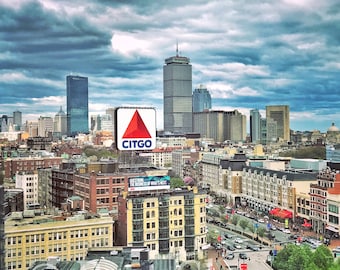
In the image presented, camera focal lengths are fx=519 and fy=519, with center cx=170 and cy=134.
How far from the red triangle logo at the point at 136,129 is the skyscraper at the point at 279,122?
7675cm

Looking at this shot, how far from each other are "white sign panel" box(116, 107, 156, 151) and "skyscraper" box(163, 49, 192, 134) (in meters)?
97.4

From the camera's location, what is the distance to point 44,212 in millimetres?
18750

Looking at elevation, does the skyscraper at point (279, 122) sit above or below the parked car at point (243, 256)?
above

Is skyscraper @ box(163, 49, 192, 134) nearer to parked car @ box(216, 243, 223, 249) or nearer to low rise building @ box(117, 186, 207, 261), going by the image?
parked car @ box(216, 243, 223, 249)

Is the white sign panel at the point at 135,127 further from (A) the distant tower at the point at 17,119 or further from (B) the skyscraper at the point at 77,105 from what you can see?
(B) the skyscraper at the point at 77,105

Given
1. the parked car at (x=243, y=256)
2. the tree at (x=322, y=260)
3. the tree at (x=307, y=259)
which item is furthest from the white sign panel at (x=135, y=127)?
the parked car at (x=243, y=256)

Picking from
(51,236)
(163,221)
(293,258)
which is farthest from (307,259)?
(51,236)

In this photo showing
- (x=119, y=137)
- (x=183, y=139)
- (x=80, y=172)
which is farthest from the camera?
(x=183, y=139)

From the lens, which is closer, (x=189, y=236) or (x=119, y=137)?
(x=119, y=137)

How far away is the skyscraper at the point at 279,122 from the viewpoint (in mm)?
81188

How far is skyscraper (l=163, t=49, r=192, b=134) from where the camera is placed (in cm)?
10312

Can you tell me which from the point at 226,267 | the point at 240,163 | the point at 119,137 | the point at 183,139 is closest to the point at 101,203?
the point at 226,267

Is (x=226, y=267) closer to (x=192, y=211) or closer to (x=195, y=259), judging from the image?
(x=195, y=259)

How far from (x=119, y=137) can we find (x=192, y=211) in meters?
13.4
